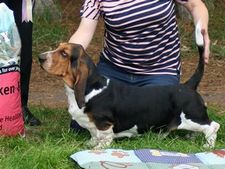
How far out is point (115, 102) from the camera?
187 inches

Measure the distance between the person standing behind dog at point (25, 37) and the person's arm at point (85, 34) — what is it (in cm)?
54

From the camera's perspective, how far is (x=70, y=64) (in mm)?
4551

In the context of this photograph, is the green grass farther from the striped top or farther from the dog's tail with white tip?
the striped top

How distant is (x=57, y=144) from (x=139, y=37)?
1.13 m

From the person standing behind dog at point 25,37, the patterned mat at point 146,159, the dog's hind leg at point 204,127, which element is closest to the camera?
the patterned mat at point 146,159

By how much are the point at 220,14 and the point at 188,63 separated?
7.31 feet

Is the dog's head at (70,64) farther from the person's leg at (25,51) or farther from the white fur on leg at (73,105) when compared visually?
the person's leg at (25,51)

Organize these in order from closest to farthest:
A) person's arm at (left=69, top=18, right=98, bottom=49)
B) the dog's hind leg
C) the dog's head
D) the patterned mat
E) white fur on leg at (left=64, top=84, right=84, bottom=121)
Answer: the patterned mat < the dog's head < white fur on leg at (left=64, top=84, right=84, bottom=121) < the dog's hind leg < person's arm at (left=69, top=18, right=98, bottom=49)

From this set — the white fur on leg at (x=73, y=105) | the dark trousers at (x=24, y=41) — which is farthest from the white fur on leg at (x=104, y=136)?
the dark trousers at (x=24, y=41)

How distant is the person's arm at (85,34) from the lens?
16.4ft

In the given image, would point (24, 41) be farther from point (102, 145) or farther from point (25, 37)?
point (102, 145)

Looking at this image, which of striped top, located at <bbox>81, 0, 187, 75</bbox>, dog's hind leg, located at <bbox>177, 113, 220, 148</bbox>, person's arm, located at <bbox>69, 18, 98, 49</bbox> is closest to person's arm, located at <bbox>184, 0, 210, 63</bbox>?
striped top, located at <bbox>81, 0, 187, 75</bbox>

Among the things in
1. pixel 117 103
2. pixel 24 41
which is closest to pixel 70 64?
pixel 117 103

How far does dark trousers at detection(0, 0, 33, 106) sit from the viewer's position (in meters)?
5.42
